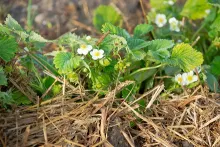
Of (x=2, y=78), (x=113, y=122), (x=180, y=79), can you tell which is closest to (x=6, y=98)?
(x=2, y=78)

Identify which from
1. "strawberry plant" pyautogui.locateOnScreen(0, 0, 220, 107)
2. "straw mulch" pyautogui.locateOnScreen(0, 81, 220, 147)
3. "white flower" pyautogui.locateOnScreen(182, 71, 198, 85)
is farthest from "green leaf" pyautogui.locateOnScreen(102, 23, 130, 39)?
"white flower" pyautogui.locateOnScreen(182, 71, 198, 85)

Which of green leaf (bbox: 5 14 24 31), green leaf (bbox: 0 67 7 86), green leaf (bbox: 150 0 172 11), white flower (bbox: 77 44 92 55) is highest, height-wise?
green leaf (bbox: 5 14 24 31)

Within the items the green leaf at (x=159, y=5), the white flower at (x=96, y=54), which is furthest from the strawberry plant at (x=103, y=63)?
the green leaf at (x=159, y=5)

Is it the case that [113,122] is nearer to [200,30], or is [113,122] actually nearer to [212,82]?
[212,82]

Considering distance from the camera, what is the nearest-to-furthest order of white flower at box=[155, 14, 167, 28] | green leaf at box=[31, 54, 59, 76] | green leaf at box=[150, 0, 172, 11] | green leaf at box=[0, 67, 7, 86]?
1. green leaf at box=[0, 67, 7, 86]
2. green leaf at box=[31, 54, 59, 76]
3. white flower at box=[155, 14, 167, 28]
4. green leaf at box=[150, 0, 172, 11]

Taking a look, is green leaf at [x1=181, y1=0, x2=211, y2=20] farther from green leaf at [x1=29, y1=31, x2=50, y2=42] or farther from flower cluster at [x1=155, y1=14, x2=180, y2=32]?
green leaf at [x1=29, y1=31, x2=50, y2=42]

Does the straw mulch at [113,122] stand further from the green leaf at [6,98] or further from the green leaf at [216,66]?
the green leaf at [216,66]

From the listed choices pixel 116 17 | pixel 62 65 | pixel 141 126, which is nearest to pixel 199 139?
pixel 141 126
